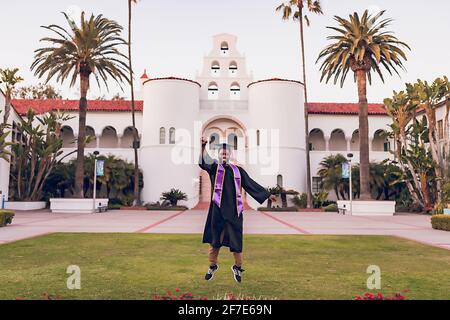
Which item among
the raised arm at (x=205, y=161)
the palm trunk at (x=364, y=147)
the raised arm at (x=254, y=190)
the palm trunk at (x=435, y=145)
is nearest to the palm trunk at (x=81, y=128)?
the palm trunk at (x=364, y=147)

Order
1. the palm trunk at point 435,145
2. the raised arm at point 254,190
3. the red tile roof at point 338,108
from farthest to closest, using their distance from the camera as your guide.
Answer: the red tile roof at point 338,108, the palm trunk at point 435,145, the raised arm at point 254,190

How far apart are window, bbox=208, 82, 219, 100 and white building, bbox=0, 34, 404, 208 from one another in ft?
0.33

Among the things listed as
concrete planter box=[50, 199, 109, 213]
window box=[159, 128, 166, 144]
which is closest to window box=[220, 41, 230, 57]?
window box=[159, 128, 166, 144]

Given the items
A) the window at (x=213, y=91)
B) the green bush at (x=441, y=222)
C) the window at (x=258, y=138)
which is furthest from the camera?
the window at (x=213, y=91)

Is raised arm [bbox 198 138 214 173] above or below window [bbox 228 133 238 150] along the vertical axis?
below

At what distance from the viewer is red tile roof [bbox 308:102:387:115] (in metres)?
36.2

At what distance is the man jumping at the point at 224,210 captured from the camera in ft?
20.0

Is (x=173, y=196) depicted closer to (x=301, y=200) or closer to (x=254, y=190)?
(x=301, y=200)

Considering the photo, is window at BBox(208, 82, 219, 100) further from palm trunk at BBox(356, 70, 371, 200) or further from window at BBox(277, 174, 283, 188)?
palm trunk at BBox(356, 70, 371, 200)

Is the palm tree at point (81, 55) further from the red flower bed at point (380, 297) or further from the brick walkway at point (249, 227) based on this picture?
the red flower bed at point (380, 297)

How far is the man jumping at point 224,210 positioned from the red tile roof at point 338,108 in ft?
102

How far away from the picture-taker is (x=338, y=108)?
37.0 metres

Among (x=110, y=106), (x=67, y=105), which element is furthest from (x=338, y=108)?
(x=67, y=105)
